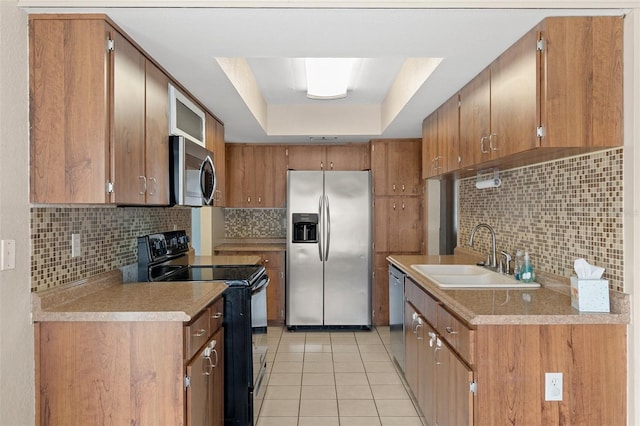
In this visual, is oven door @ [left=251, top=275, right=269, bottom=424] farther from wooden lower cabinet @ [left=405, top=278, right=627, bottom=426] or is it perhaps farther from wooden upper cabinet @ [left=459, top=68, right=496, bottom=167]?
wooden upper cabinet @ [left=459, top=68, right=496, bottom=167]

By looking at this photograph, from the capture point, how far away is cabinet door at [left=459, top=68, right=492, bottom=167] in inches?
101

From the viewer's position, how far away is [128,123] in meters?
2.13

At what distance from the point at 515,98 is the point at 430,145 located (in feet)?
5.36

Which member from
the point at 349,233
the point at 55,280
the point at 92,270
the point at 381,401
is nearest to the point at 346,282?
the point at 349,233

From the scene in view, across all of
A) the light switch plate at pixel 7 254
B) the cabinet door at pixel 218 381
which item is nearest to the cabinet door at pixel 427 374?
the cabinet door at pixel 218 381

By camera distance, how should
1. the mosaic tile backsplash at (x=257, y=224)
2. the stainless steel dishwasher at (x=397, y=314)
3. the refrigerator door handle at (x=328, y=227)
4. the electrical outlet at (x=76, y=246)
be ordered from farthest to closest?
the mosaic tile backsplash at (x=257, y=224) < the refrigerator door handle at (x=328, y=227) < the stainless steel dishwasher at (x=397, y=314) < the electrical outlet at (x=76, y=246)

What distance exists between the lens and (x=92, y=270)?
243 cm

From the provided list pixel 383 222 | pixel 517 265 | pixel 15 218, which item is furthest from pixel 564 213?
pixel 383 222

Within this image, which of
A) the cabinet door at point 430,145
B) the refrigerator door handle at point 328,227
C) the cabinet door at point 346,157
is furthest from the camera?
the cabinet door at point 346,157

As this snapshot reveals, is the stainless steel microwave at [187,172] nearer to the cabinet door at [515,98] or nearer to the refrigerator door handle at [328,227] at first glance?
the cabinet door at [515,98]

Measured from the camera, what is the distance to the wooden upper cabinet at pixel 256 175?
547 centimetres

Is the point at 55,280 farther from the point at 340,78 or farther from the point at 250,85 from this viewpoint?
the point at 340,78

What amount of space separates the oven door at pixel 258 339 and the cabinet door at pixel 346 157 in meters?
2.56

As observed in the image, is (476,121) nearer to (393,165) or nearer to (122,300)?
(122,300)
